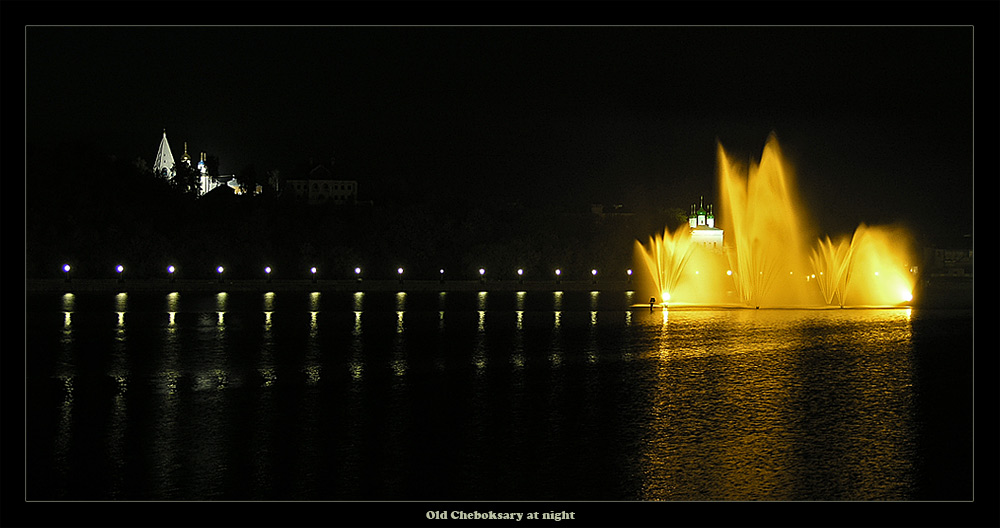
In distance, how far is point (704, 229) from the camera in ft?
335

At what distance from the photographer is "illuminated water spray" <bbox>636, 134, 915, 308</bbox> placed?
157ft

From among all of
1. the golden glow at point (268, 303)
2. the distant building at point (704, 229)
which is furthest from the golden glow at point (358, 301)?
the distant building at point (704, 229)

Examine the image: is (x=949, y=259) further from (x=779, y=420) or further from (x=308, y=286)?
(x=779, y=420)

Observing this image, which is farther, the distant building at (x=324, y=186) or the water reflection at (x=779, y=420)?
the distant building at (x=324, y=186)

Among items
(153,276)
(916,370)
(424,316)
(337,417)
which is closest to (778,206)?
(424,316)

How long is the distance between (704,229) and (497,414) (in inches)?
3553

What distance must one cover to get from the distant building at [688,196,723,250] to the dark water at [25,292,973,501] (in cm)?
6783

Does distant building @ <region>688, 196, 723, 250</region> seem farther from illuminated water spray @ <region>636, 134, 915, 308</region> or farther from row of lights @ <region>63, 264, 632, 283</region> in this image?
row of lights @ <region>63, 264, 632, 283</region>

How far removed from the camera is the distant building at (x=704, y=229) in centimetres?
9962

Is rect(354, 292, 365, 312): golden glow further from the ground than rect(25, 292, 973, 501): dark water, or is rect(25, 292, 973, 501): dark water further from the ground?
rect(354, 292, 365, 312): golden glow

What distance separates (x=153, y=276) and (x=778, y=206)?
4965 cm

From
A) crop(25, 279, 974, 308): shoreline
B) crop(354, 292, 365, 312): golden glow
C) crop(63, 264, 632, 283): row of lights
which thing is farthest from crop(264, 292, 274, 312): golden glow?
crop(63, 264, 632, 283): row of lights

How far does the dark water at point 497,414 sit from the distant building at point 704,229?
223 ft

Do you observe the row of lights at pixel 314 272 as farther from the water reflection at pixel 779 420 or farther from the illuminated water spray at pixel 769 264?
the water reflection at pixel 779 420
